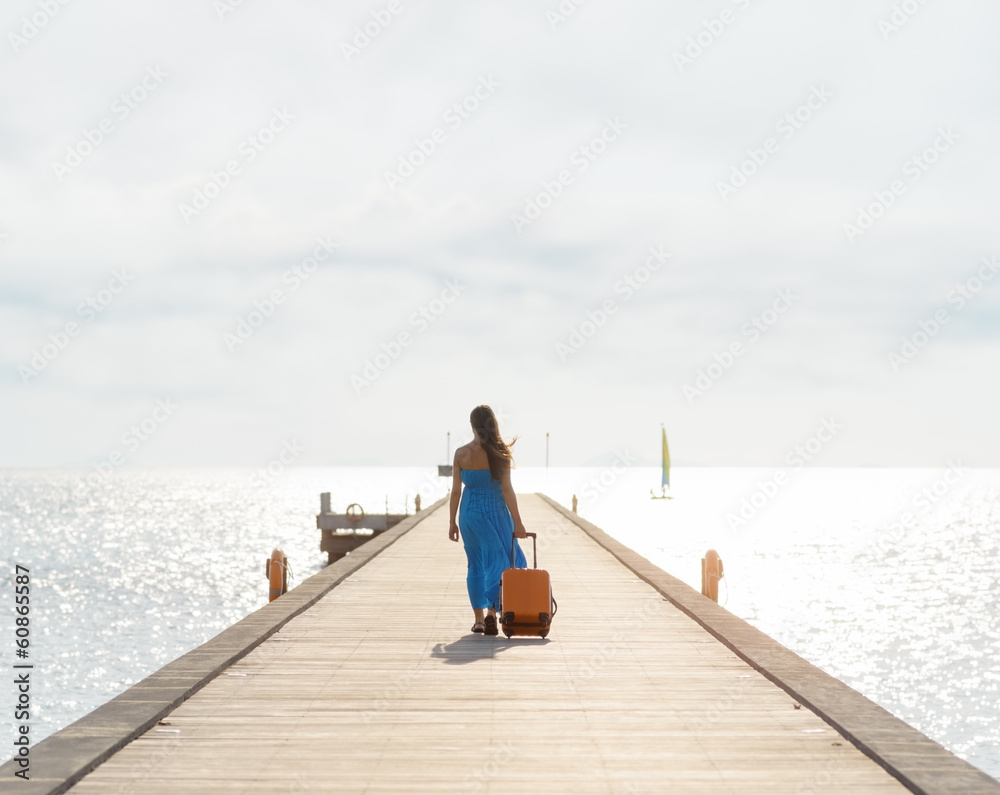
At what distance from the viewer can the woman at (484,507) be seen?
26.9ft

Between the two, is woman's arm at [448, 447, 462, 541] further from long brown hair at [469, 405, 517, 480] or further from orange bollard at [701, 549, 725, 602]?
orange bollard at [701, 549, 725, 602]

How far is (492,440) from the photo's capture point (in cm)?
822

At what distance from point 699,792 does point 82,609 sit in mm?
39184

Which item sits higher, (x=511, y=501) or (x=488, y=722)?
(x=511, y=501)

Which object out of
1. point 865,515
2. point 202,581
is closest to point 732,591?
point 202,581

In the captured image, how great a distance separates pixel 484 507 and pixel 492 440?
63cm

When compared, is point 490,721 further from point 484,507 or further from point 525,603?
point 484,507

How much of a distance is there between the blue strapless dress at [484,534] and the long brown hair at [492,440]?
0.45ft

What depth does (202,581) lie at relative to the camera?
45.9 metres

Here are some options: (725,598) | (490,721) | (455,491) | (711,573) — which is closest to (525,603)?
(455,491)

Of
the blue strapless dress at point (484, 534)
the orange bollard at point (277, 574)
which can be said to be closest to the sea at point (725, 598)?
the orange bollard at point (277, 574)

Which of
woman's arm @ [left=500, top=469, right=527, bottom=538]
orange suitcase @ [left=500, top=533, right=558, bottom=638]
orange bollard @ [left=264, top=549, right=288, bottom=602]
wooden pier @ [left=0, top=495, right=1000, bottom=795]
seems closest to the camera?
wooden pier @ [left=0, top=495, right=1000, bottom=795]

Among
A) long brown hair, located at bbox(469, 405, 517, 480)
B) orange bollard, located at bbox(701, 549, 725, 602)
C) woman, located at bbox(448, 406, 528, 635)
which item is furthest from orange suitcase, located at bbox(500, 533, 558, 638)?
orange bollard, located at bbox(701, 549, 725, 602)

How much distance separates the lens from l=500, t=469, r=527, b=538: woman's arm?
8078 mm
